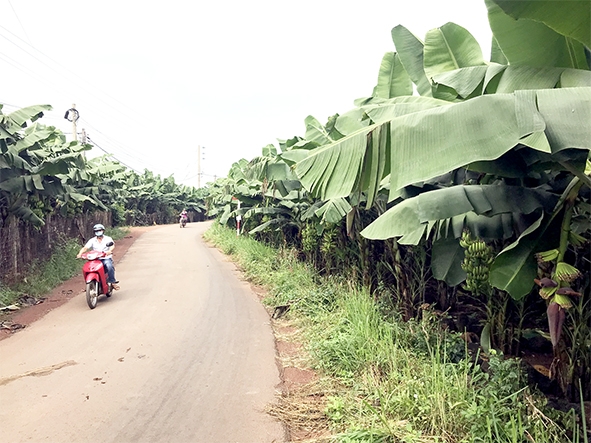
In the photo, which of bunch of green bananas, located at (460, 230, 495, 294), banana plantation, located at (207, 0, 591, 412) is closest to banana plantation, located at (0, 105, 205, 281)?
banana plantation, located at (207, 0, 591, 412)

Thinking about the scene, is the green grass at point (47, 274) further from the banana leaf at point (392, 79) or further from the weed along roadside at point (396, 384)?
the banana leaf at point (392, 79)

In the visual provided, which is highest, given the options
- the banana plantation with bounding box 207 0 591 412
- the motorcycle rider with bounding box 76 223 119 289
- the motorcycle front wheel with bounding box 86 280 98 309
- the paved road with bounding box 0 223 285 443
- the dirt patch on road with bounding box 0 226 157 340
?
the banana plantation with bounding box 207 0 591 412

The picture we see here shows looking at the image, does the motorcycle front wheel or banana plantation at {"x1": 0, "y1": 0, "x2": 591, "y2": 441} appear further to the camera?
the motorcycle front wheel

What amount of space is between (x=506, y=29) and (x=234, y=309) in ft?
21.6

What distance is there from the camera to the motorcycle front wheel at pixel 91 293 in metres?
7.88

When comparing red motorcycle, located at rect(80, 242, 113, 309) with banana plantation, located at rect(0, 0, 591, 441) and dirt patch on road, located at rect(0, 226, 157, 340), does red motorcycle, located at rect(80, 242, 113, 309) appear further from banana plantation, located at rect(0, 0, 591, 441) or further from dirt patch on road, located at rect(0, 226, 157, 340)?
banana plantation, located at rect(0, 0, 591, 441)

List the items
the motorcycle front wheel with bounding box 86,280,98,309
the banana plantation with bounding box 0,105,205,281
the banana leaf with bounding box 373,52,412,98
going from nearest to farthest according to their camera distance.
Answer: the banana leaf with bounding box 373,52,412,98 < the motorcycle front wheel with bounding box 86,280,98,309 < the banana plantation with bounding box 0,105,205,281

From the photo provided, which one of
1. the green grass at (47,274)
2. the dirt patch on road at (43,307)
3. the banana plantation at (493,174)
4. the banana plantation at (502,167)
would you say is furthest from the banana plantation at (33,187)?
the banana plantation at (502,167)

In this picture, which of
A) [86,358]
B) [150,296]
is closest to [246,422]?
[86,358]

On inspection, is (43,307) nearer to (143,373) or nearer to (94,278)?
(94,278)

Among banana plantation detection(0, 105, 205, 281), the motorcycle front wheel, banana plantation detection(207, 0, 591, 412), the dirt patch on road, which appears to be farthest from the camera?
banana plantation detection(0, 105, 205, 281)

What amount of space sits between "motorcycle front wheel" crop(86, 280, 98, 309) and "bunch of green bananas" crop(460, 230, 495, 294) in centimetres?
693

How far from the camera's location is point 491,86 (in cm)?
325

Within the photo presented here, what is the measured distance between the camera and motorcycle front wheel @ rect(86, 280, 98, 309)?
25.8 feet
